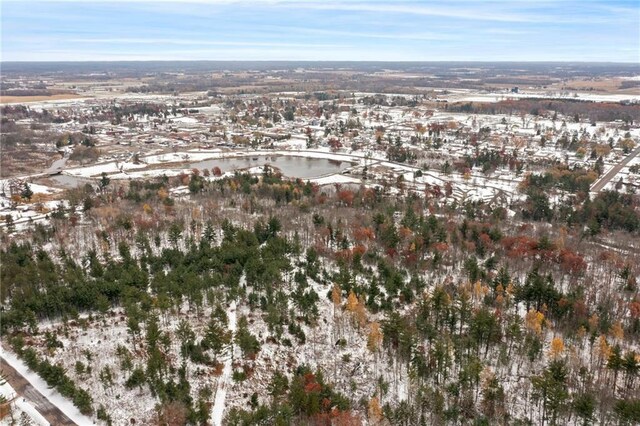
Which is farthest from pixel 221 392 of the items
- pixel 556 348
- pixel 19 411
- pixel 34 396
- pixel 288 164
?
pixel 288 164

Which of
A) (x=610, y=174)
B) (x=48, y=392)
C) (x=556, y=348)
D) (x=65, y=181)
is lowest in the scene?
(x=48, y=392)

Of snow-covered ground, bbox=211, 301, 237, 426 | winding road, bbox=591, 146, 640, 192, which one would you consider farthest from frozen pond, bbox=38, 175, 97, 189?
winding road, bbox=591, 146, 640, 192

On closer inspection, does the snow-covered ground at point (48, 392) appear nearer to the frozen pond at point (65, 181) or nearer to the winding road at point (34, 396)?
the winding road at point (34, 396)

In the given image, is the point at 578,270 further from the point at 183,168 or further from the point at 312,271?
the point at 183,168

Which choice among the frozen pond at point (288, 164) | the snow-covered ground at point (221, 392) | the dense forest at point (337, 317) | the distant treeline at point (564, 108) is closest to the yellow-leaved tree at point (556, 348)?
the dense forest at point (337, 317)

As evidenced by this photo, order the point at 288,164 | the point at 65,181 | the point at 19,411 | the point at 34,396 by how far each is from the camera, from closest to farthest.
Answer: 1. the point at 19,411
2. the point at 34,396
3. the point at 65,181
4. the point at 288,164

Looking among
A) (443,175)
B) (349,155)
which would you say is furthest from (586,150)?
(349,155)

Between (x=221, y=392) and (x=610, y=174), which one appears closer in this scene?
(x=221, y=392)

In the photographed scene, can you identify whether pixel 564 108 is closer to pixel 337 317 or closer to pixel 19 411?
pixel 337 317
